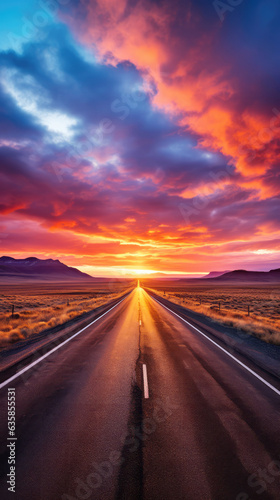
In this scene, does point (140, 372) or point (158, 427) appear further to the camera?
point (140, 372)

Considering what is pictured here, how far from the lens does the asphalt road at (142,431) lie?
3.56 m

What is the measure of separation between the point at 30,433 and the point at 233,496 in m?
3.77

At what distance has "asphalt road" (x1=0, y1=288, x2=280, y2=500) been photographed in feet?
11.7

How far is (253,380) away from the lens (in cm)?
753

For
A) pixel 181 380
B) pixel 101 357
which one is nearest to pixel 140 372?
pixel 181 380

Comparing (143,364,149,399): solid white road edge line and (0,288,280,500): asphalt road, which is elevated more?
(0,288,280,500): asphalt road

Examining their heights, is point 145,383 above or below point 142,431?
below

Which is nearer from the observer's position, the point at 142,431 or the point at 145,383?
the point at 142,431

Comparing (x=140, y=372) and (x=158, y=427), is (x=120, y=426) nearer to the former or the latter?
(x=158, y=427)

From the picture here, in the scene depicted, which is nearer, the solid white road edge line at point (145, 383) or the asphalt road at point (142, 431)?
the asphalt road at point (142, 431)

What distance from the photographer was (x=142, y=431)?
4816 millimetres

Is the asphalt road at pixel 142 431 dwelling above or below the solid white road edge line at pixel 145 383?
above

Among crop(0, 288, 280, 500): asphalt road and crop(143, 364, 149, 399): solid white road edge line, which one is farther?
crop(143, 364, 149, 399): solid white road edge line

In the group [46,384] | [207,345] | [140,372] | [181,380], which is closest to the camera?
[46,384]
